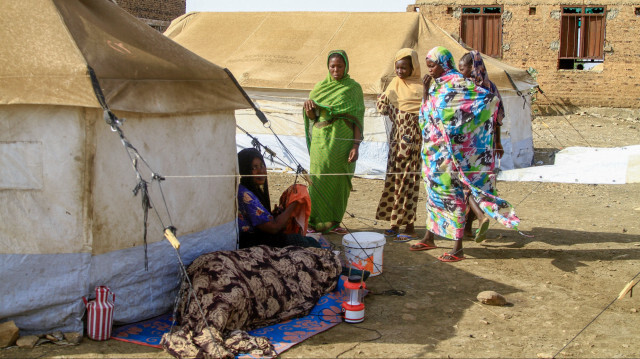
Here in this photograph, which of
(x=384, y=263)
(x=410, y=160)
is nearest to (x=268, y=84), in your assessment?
(x=410, y=160)

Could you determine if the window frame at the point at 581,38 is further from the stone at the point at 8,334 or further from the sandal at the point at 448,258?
the stone at the point at 8,334

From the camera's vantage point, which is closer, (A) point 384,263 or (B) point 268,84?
(A) point 384,263

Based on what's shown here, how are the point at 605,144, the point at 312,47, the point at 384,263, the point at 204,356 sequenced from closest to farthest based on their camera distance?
the point at 204,356 → the point at 384,263 → the point at 312,47 → the point at 605,144

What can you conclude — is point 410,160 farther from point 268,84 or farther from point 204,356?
point 268,84

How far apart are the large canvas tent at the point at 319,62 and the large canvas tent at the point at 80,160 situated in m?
5.62

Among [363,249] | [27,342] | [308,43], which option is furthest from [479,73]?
[308,43]

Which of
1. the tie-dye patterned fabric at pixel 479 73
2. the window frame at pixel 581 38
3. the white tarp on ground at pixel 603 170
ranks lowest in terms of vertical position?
the white tarp on ground at pixel 603 170

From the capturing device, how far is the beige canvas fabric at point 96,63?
138 inches

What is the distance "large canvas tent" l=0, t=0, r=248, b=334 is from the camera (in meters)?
3.56

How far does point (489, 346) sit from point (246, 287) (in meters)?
1.46

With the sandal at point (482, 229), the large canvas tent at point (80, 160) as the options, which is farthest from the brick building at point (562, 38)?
the large canvas tent at point (80, 160)

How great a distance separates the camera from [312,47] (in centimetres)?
1058

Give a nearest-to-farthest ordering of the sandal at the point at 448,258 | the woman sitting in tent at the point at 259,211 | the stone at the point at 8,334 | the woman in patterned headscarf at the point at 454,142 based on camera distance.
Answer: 1. the stone at the point at 8,334
2. the woman sitting in tent at the point at 259,211
3. the woman in patterned headscarf at the point at 454,142
4. the sandal at the point at 448,258

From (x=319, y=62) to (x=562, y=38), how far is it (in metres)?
9.97
